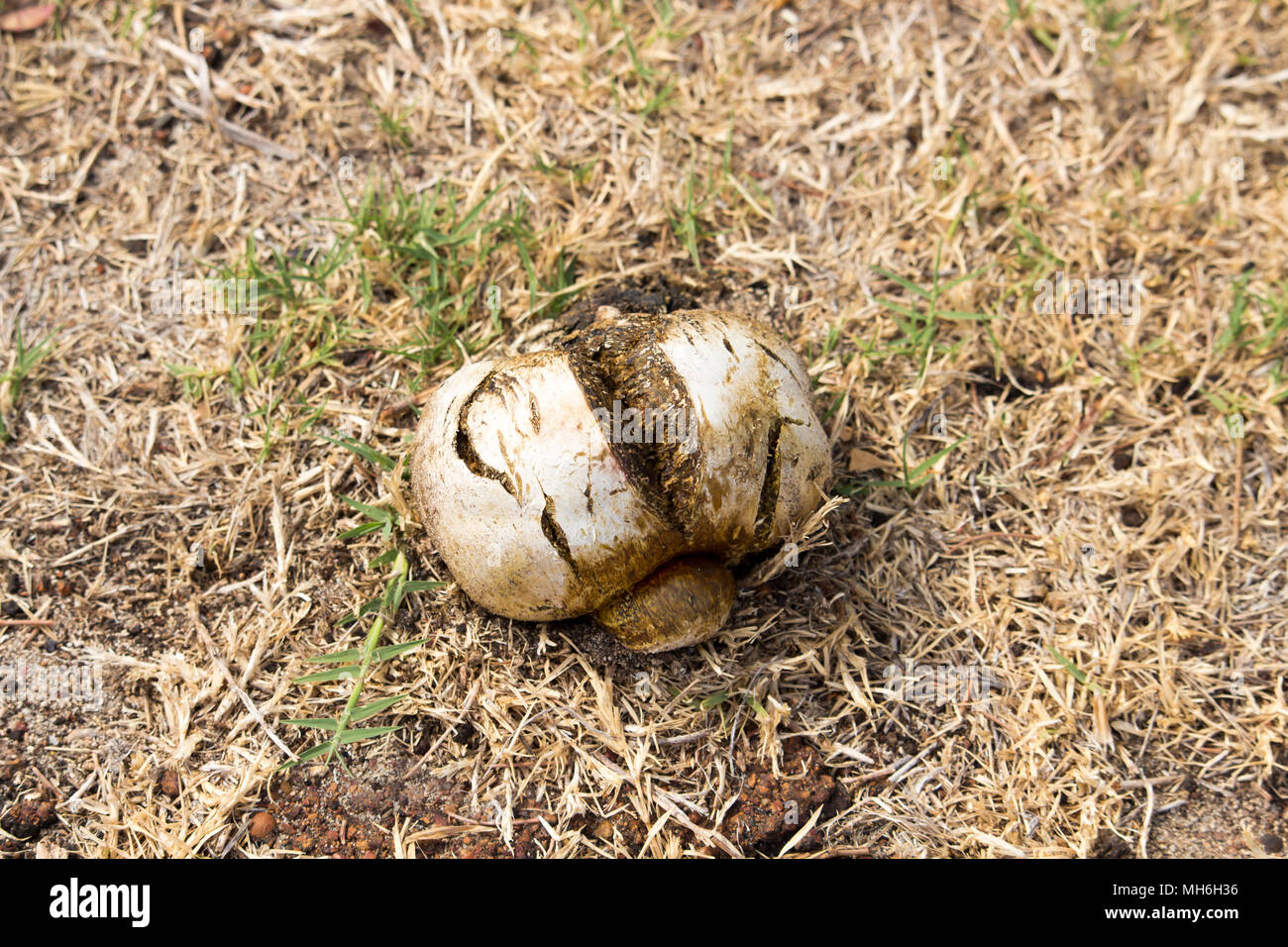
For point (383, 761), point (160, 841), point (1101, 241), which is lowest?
point (160, 841)

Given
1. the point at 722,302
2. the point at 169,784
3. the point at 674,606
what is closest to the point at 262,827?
the point at 169,784

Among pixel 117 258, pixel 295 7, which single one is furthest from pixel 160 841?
pixel 295 7

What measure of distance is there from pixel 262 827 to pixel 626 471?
1.52 m

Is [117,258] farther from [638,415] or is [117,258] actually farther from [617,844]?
[617,844]

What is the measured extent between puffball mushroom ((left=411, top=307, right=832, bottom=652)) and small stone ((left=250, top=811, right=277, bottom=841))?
90cm

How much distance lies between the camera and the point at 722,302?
3230 mm

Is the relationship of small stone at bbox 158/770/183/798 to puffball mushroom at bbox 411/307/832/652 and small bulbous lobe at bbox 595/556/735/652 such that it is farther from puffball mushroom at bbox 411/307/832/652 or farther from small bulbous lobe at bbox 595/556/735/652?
small bulbous lobe at bbox 595/556/735/652

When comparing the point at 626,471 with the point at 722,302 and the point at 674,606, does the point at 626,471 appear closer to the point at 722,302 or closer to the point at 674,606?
the point at 674,606

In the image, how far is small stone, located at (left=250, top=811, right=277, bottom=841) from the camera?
2580mm

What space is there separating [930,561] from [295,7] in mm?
3299

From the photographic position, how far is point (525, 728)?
8.86 feet

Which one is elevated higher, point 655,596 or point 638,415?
point 638,415

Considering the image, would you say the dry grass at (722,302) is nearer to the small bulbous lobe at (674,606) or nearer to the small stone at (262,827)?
the small stone at (262,827)

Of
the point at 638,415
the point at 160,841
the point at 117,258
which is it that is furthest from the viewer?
the point at 117,258
